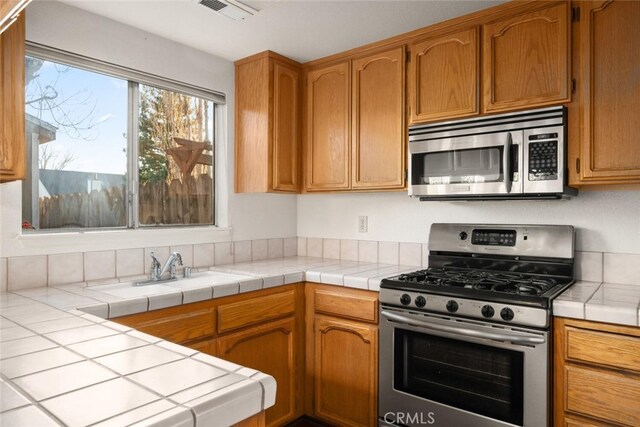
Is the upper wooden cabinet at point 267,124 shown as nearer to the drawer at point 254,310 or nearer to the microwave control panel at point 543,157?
the drawer at point 254,310

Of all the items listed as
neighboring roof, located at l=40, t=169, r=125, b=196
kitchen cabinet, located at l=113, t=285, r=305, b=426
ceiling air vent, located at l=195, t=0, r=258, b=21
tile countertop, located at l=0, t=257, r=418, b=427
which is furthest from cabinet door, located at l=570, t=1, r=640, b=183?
neighboring roof, located at l=40, t=169, r=125, b=196

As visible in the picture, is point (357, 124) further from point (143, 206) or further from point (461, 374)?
point (461, 374)

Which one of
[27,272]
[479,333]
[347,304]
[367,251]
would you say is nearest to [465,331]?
[479,333]

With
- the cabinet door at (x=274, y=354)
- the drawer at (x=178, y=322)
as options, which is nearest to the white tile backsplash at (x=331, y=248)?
the cabinet door at (x=274, y=354)

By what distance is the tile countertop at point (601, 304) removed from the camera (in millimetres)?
1572

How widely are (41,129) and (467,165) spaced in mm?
2169

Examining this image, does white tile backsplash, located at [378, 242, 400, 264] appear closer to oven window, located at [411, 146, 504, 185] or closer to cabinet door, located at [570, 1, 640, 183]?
oven window, located at [411, 146, 504, 185]

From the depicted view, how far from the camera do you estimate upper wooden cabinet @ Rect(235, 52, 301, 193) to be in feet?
9.18

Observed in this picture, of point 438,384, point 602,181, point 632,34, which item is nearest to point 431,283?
point 438,384

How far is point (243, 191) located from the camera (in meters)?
2.93

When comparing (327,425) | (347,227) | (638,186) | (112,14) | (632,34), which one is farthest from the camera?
(347,227)

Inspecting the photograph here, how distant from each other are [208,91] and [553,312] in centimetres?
234

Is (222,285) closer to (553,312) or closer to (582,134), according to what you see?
(553,312)

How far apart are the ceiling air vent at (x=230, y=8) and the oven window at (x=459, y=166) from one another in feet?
3.79
